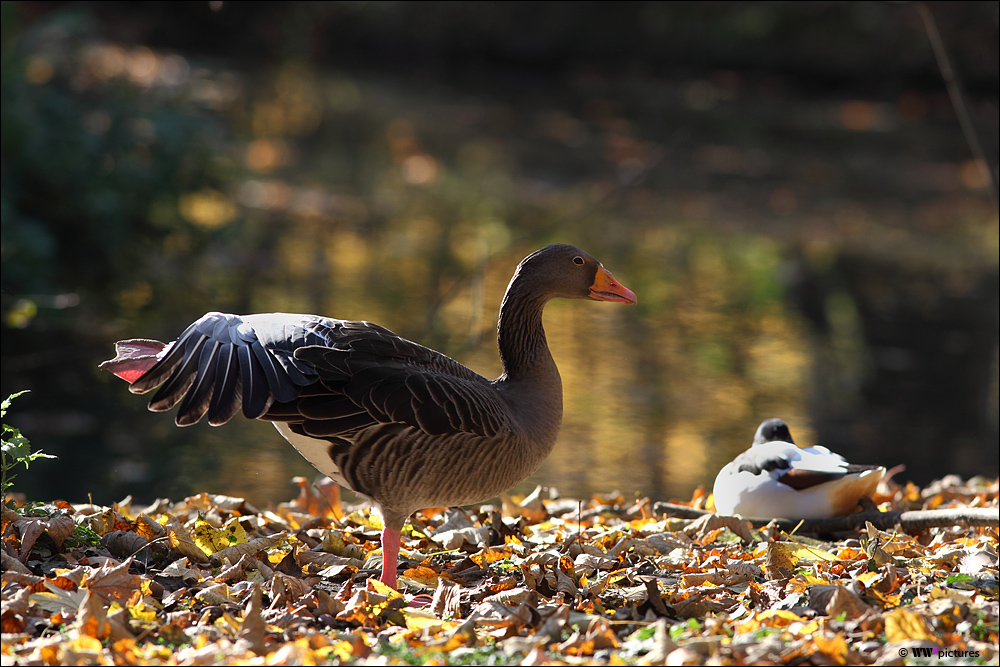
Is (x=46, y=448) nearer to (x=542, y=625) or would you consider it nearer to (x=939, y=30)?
(x=542, y=625)

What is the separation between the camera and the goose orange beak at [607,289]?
3844 millimetres

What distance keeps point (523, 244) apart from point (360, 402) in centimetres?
751

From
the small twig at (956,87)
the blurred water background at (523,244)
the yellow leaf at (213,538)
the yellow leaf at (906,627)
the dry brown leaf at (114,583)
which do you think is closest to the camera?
the yellow leaf at (906,627)

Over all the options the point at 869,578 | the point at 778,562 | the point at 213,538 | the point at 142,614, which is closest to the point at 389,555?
the point at 213,538

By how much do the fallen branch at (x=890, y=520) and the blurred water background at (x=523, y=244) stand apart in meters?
1.31

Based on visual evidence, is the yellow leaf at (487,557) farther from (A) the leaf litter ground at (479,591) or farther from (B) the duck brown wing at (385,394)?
(B) the duck brown wing at (385,394)

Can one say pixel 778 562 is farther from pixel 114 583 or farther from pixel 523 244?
pixel 523 244

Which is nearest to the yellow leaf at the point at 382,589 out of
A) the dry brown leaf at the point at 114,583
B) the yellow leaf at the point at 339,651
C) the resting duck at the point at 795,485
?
the yellow leaf at the point at 339,651

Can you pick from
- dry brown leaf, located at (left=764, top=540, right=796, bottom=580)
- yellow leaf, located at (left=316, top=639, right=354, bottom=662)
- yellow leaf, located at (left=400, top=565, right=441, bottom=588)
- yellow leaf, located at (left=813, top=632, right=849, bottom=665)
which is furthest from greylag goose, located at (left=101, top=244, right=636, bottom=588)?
yellow leaf, located at (left=813, top=632, right=849, bottom=665)

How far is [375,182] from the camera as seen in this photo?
13477 millimetres

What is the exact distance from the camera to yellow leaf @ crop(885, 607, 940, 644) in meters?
2.61

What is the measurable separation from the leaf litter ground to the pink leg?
0.09 meters

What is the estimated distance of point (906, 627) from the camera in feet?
8.63

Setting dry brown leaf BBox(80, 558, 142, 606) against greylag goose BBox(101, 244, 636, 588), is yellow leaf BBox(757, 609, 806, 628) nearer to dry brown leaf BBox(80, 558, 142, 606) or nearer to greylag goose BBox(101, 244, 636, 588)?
greylag goose BBox(101, 244, 636, 588)
